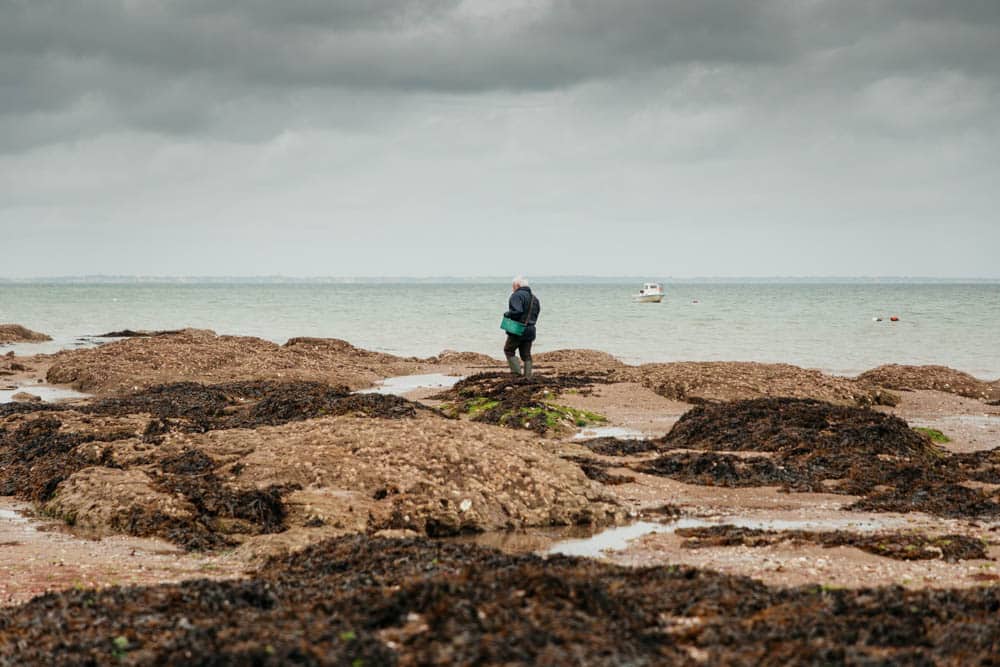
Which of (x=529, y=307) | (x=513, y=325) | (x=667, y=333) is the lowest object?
(x=667, y=333)

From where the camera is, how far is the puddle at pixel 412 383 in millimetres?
26812

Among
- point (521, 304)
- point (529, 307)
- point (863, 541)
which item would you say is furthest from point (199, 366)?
point (863, 541)

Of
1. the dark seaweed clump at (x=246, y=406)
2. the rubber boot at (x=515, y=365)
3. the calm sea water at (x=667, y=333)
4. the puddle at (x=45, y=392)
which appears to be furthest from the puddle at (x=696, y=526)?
the calm sea water at (x=667, y=333)

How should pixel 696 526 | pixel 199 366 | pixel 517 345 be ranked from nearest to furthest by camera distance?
pixel 696 526 → pixel 517 345 → pixel 199 366

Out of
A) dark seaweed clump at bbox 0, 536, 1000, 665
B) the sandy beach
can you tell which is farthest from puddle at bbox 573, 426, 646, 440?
dark seaweed clump at bbox 0, 536, 1000, 665

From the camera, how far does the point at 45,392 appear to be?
2531cm

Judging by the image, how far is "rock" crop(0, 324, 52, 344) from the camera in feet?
160

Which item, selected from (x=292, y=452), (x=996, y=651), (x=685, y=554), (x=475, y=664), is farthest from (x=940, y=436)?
(x=475, y=664)

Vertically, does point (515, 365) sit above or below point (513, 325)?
below

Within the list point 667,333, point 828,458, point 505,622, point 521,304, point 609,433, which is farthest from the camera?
point 667,333

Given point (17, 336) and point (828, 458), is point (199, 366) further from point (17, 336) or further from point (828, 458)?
point (17, 336)

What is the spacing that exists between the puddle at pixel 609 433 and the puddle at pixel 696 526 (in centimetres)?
625

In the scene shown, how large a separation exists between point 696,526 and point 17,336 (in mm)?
48509

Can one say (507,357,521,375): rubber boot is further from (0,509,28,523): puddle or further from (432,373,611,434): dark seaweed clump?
(0,509,28,523): puddle
